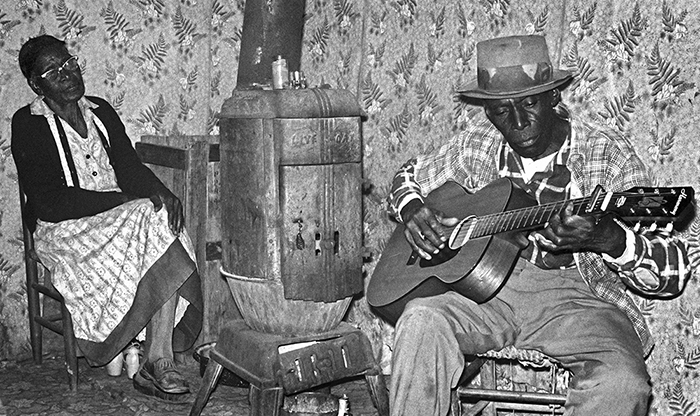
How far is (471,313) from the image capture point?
3.33 metres

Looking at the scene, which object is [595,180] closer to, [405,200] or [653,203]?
[653,203]

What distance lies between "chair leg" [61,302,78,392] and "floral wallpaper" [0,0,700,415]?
709 millimetres

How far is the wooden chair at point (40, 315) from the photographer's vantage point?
14.8ft

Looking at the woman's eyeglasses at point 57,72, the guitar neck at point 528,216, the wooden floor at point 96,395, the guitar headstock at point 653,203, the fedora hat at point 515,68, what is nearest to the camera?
the guitar headstock at point 653,203

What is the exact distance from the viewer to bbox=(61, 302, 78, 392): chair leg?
14.7ft

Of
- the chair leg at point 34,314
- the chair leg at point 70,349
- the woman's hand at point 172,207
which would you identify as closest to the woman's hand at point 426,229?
the woman's hand at point 172,207

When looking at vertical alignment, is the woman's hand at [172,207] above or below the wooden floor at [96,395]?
above

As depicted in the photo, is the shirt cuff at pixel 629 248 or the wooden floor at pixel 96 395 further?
the wooden floor at pixel 96 395

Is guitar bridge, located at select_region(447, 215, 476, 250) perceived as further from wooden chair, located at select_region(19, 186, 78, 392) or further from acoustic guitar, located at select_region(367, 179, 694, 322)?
wooden chair, located at select_region(19, 186, 78, 392)

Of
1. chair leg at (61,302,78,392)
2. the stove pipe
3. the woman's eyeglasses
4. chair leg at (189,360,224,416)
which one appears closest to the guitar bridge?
chair leg at (189,360,224,416)

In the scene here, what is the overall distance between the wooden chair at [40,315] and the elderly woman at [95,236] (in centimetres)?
5

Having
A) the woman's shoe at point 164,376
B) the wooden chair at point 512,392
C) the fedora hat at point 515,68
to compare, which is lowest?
the woman's shoe at point 164,376

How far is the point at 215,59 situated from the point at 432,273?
98.3 inches

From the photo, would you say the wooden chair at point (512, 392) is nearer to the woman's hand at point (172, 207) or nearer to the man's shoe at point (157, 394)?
the man's shoe at point (157, 394)
